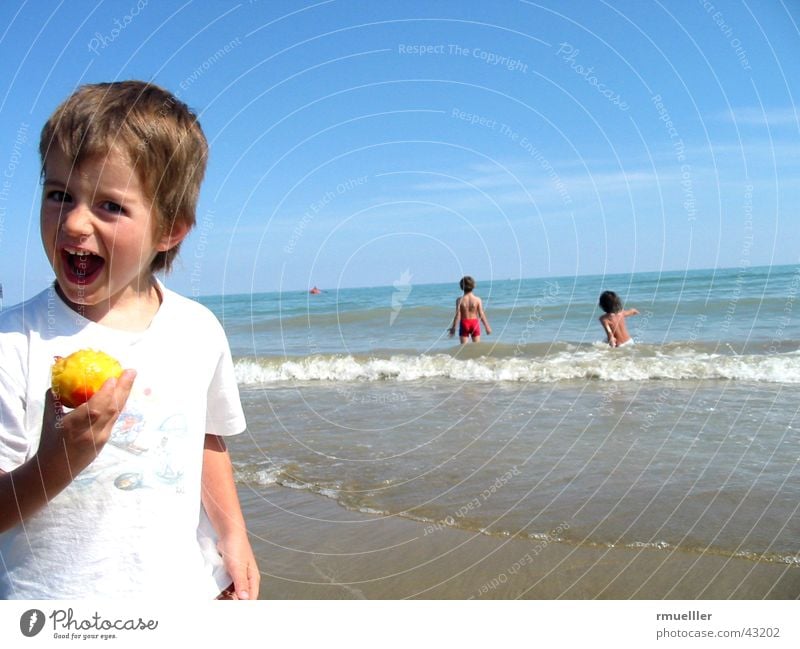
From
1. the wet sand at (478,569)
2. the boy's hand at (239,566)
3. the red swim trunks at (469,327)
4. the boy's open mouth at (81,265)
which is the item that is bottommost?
the wet sand at (478,569)

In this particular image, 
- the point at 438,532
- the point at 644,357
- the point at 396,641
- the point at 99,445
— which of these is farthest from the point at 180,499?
the point at 644,357

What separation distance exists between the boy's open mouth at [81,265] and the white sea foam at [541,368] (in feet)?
29.0

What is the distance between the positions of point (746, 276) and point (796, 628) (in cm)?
2754

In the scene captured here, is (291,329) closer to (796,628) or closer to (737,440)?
(737,440)

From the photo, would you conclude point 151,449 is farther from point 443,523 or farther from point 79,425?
point 443,523

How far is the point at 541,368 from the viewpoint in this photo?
1073 cm

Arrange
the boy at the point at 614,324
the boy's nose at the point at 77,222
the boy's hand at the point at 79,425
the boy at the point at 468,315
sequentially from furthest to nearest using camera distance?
the boy at the point at 468,315
the boy at the point at 614,324
the boy's nose at the point at 77,222
the boy's hand at the point at 79,425

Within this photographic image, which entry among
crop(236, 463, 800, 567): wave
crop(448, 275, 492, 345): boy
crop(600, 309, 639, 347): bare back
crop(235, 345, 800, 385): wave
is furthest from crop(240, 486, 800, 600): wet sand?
crop(448, 275, 492, 345): boy

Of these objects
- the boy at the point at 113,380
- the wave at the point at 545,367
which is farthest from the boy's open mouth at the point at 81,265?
the wave at the point at 545,367

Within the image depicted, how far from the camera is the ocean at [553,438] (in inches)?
152

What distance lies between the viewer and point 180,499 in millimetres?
1720

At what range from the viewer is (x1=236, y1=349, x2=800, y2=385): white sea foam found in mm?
9703

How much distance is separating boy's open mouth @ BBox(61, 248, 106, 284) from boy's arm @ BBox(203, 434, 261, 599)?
0.58 m

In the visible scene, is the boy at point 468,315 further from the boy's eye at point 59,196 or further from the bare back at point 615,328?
the boy's eye at point 59,196
